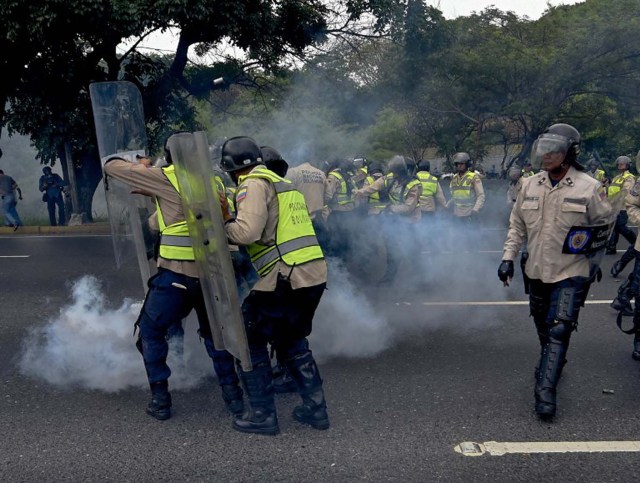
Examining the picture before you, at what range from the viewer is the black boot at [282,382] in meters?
4.32

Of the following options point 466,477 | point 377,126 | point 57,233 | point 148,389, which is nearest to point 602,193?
point 466,477

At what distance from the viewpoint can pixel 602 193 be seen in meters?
4.11

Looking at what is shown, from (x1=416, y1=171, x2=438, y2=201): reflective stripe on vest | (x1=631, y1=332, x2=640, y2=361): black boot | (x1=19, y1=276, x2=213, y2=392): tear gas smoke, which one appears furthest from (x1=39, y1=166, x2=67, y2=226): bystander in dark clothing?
(x1=631, y1=332, x2=640, y2=361): black boot

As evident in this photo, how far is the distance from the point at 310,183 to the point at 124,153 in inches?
109

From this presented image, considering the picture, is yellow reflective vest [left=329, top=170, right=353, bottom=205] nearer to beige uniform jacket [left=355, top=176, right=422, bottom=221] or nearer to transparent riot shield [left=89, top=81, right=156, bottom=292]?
beige uniform jacket [left=355, top=176, right=422, bottom=221]

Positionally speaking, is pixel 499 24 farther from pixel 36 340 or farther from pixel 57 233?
pixel 36 340

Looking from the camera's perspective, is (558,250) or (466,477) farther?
(558,250)

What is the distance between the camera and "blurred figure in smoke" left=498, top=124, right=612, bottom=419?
3.87 m

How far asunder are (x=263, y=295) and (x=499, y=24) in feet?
68.7

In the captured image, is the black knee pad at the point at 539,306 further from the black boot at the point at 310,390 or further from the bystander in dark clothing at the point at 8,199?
the bystander in dark clothing at the point at 8,199

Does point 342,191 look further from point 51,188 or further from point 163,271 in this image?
point 51,188

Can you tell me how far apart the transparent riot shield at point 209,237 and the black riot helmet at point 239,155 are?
0.26 metres

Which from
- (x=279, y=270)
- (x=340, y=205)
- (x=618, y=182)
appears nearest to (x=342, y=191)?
(x=340, y=205)

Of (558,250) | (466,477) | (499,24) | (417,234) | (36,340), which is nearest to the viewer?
(466,477)
